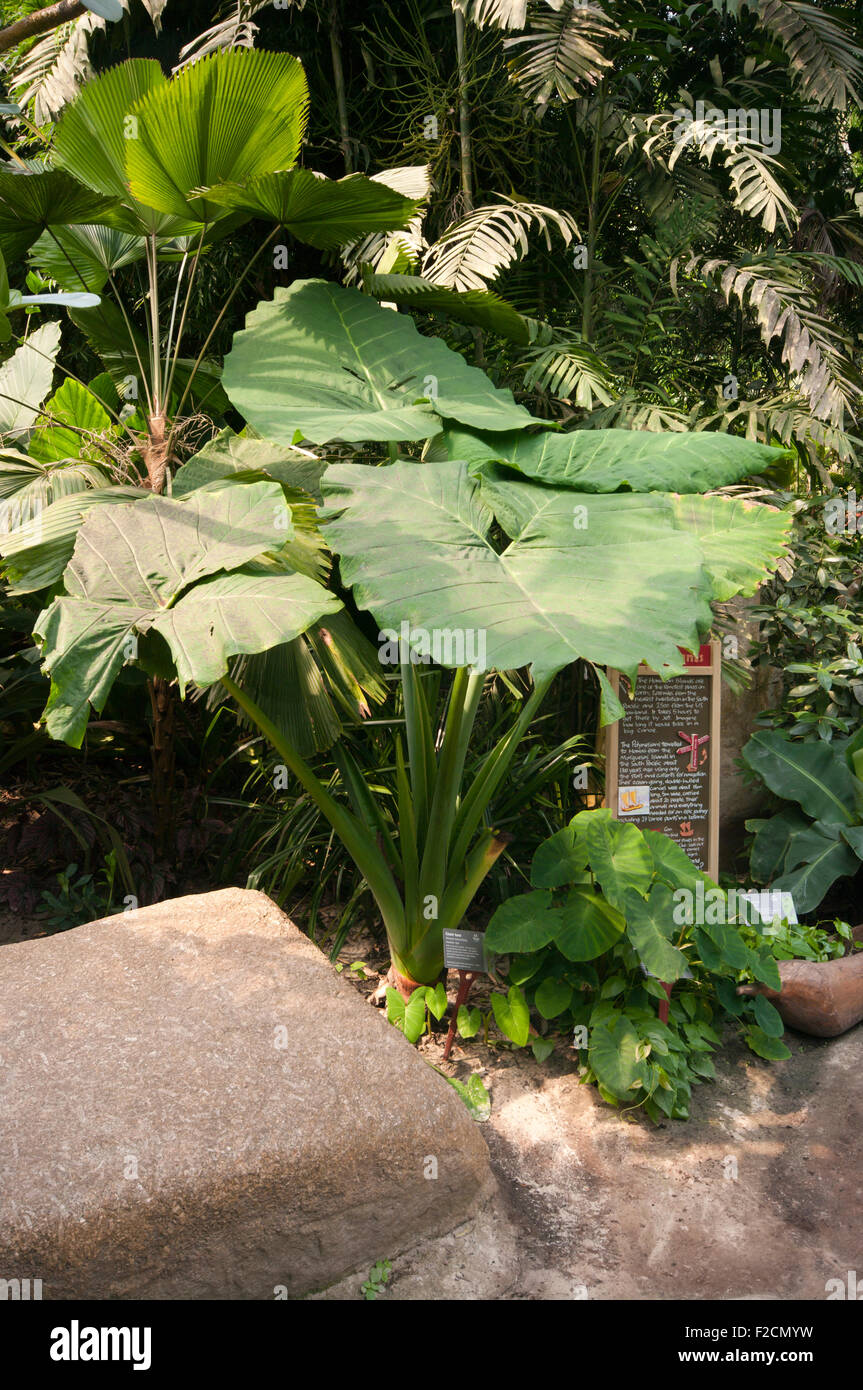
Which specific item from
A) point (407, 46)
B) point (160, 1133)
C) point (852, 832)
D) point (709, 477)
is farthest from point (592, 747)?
point (407, 46)

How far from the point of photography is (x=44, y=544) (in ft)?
9.12

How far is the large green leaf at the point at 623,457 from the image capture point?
2.77 m

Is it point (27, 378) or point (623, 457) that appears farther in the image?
point (27, 378)

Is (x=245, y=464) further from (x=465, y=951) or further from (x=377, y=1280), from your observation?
(x=377, y=1280)

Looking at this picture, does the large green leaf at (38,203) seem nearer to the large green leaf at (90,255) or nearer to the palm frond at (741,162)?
the large green leaf at (90,255)

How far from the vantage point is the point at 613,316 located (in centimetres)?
396

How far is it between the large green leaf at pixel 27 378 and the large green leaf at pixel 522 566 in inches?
68.3

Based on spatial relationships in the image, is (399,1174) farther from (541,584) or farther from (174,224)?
(174,224)

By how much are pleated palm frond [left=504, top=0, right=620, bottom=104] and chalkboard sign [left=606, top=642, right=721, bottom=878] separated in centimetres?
213

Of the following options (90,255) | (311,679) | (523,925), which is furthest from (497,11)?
(523,925)

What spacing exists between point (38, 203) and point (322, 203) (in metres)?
0.84

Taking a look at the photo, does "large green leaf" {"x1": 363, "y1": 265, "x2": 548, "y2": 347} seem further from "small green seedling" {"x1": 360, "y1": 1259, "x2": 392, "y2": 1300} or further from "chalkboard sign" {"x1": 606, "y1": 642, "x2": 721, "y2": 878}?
"small green seedling" {"x1": 360, "y1": 1259, "x2": 392, "y2": 1300}

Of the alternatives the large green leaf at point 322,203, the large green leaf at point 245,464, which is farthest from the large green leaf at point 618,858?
the large green leaf at point 322,203

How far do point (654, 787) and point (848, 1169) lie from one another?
139 centimetres
